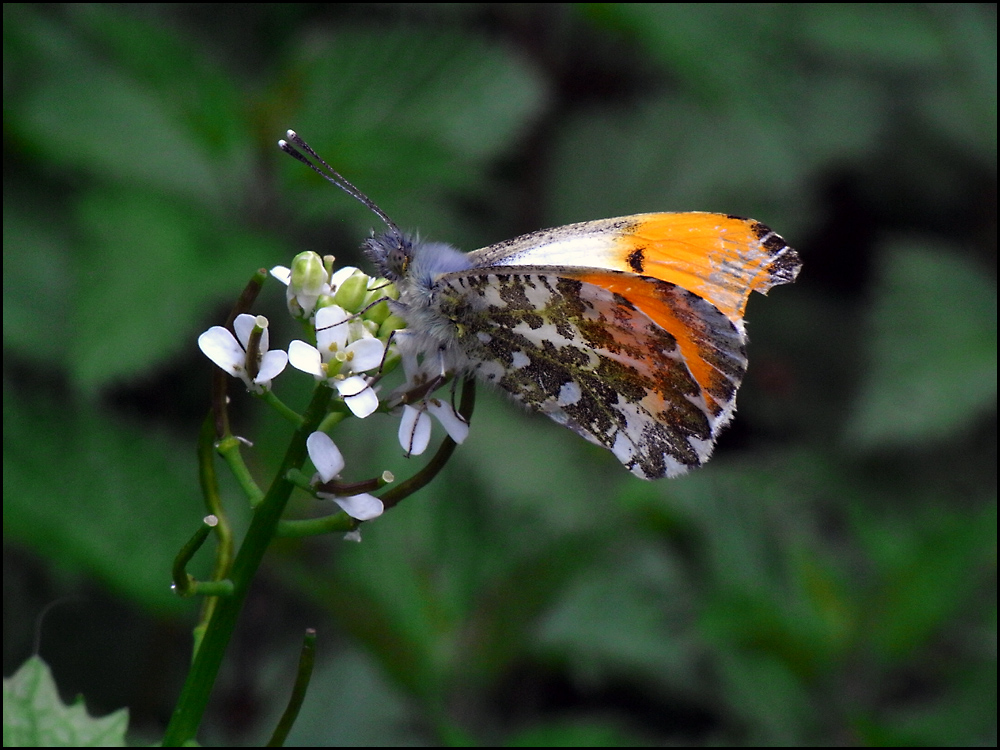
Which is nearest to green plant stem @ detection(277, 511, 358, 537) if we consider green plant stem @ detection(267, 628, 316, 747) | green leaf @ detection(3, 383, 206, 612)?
green plant stem @ detection(267, 628, 316, 747)

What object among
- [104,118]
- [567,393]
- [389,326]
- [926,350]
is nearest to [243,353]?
[389,326]

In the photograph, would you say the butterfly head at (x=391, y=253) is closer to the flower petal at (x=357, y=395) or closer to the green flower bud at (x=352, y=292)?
the green flower bud at (x=352, y=292)

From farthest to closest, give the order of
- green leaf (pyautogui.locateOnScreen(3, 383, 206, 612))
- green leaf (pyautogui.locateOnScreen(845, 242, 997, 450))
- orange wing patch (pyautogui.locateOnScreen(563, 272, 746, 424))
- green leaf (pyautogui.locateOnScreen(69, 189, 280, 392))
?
green leaf (pyautogui.locateOnScreen(845, 242, 997, 450)) → green leaf (pyautogui.locateOnScreen(69, 189, 280, 392)) → green leaf (pyautogui.locateOnScreen(3, 383, 206, 612)) → orange wing patch (pyautogui.locateOnScreen(563, 272, 746, 424))

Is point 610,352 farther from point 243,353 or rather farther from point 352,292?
point 243,353

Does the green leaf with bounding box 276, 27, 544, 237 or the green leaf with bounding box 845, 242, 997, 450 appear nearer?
the green leaf with bounding box 276, 27, 544, 237

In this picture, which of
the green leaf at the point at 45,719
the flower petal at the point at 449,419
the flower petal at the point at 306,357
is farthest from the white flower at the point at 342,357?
the green leaf at the point at 45,719

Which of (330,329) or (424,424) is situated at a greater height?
(330,329)

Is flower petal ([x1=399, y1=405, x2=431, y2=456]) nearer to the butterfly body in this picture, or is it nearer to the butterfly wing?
the butterfly body
